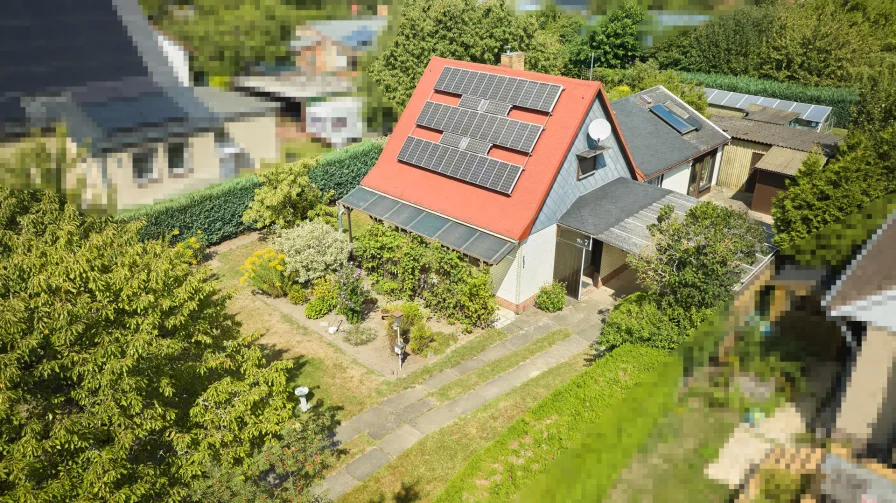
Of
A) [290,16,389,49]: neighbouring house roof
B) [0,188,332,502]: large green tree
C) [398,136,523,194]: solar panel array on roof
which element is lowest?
[0,188,332,502]: large green tree

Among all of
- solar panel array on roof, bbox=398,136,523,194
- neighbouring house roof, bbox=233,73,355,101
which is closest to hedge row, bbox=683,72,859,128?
neighbouring house roof, bbox=233,73,355,101

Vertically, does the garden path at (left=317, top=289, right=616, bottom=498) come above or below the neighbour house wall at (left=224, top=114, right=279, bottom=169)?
below

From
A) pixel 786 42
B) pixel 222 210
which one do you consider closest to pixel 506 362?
pixel 222 210

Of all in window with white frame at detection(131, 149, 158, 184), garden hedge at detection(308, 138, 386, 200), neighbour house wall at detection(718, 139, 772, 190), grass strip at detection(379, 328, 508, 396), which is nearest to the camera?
grass strip at detection(379, 328, 508, 396)

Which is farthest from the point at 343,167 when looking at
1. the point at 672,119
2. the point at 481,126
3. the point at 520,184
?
the point at 672,119

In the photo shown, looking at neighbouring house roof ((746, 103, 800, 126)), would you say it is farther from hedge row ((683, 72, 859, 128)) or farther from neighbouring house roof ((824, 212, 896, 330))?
neighbouring house roof ((824, 212, 896, 330))

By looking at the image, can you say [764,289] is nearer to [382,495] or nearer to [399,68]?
[382,495]
